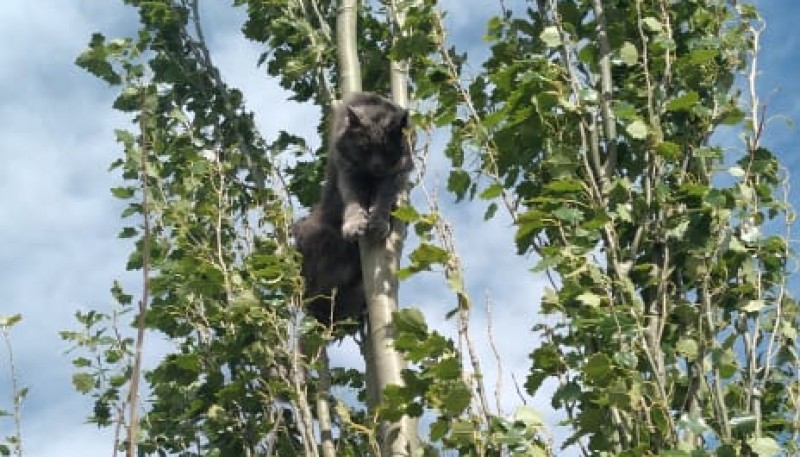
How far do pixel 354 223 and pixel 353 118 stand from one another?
966 mm

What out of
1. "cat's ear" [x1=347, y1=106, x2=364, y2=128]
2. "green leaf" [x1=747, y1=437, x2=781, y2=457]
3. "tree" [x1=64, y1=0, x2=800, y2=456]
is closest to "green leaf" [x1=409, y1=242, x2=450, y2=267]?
"tree" [x1=64, y1=0, x2=800, y2=456]

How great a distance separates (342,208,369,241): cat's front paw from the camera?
18.9 feet

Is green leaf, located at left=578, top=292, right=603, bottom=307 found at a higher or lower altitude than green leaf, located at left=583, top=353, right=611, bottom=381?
higher

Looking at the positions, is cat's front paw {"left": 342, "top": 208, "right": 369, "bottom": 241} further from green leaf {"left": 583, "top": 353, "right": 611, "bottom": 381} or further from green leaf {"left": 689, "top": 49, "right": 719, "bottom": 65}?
green leaf {"left": 583, "top": 353, "right": 611, "bottom": 381}

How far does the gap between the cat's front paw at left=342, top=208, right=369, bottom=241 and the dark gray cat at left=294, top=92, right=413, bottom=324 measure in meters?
0.08

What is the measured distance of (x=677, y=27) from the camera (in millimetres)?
4258

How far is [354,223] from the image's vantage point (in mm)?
5945

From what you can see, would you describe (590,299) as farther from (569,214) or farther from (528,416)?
(528,416)

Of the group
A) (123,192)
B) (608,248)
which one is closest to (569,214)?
(608,248)

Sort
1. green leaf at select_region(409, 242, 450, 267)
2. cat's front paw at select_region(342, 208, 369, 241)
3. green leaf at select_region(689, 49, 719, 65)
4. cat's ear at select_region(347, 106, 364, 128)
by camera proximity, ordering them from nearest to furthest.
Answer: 1. green leaf at select_region(689, 49, 719, 65)
2. green leaf at select_region(409, 242, 450, 267)
3. cat's front paw at select_region(342, 208, 369, 241)
4. cat's ear at select_region(347, 106, 364, 128)

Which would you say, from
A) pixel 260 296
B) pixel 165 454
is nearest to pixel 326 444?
pixel 260 296

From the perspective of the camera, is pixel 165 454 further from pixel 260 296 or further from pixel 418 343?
pixel 418 343

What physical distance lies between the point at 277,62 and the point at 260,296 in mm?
2169

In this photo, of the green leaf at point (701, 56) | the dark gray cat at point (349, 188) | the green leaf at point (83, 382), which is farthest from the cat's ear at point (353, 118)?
the green leaf at point (701, 56)
